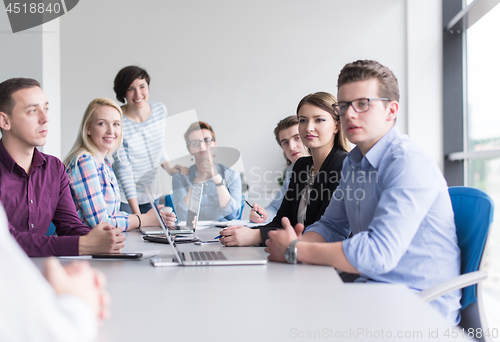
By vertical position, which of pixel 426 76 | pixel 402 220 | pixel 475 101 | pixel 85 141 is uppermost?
pixel 426 76

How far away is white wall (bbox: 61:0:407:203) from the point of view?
16.6ft

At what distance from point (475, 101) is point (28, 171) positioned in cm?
401

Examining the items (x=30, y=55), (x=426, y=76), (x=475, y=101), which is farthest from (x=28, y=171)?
(x=426, y=76)

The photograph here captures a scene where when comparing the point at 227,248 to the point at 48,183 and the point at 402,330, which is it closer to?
the point at 48,183

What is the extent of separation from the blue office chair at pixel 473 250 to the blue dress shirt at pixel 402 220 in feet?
0.10

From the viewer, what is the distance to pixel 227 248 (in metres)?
1.68

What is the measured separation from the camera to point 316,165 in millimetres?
2275

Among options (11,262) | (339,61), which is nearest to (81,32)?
(339,61)

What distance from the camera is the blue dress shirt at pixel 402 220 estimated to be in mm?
1203

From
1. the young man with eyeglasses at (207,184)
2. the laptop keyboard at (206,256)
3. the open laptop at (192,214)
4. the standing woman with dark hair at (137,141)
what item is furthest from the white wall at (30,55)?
the laptop keyboard at (206,256)

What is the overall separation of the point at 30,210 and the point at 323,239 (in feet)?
4.03

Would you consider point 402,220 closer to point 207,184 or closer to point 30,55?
point 207,184

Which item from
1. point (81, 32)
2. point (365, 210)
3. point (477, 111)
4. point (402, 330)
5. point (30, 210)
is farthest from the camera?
point (81, 32)

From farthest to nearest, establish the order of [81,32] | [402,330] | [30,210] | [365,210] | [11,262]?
1. [81,32]
2. [30,210]
3. [365,210]
4. [402,330]
5. [11,262]
